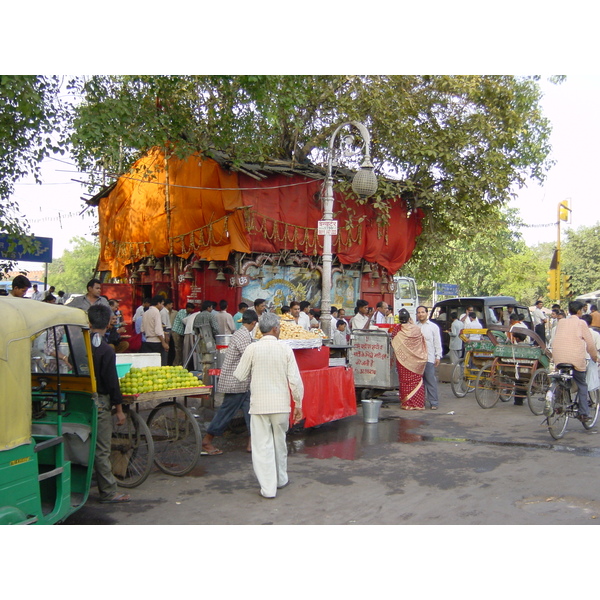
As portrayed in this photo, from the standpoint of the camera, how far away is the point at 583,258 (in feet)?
172

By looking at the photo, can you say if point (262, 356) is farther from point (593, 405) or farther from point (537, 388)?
point (537, 388)

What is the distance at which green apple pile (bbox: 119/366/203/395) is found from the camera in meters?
6.12

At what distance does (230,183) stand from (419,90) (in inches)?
257

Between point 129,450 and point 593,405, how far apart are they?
7070mm

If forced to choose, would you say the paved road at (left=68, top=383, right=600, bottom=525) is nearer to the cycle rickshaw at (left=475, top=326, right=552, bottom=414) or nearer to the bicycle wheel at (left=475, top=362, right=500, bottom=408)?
the cycle rickshaw at (left=475, top=326, right=552, bottom=414)

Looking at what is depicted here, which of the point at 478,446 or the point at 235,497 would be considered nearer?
the point at 235,497

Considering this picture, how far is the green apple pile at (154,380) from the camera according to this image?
20.1 feet

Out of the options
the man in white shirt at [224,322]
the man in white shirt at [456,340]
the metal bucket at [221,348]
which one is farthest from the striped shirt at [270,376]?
the man in white shirt at [456,340]

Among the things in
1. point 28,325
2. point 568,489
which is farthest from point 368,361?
point 28,325

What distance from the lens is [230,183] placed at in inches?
633

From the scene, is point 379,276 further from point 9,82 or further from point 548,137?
point 9,82

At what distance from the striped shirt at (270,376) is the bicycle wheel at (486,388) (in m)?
6.10

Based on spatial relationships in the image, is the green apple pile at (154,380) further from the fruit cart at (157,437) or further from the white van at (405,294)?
the white van at (405,294)

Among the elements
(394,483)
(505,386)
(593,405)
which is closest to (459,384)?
(505,386)
